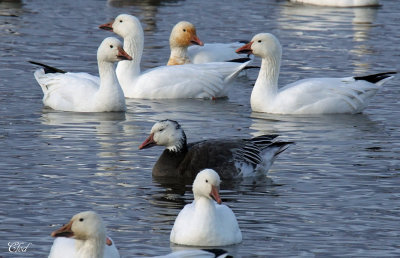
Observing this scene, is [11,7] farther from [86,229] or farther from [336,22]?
[86,229]

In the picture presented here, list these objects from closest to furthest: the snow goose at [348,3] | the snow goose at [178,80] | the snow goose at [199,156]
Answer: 1. the snow goose at [199,156]
2. the snow goose at [178,80]
3. the snow goose at [348,3]

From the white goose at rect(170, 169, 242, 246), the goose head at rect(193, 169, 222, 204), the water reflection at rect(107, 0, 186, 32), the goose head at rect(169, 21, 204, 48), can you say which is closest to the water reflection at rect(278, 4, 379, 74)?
the water reflection at rect(107, 0, 186, 32)

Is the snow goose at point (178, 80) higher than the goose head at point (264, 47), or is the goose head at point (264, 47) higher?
the goose head at point (264, 47)

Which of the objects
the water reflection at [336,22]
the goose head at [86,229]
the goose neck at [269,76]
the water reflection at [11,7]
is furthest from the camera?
the water reflection at [11,7]

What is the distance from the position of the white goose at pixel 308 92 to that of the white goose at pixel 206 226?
606 cm

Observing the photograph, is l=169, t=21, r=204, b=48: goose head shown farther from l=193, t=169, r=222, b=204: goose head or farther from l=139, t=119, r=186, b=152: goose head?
l=193, t=169, r=222, b=204: goose head

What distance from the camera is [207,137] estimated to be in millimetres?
13680

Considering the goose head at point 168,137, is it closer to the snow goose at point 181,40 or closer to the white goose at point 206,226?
the white goose at point 206,226

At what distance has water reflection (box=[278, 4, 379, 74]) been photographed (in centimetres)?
2044

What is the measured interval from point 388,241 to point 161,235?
1.85m

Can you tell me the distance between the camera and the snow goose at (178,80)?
16375 millimetres

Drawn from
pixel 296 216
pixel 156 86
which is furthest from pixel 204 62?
pixel 296 216

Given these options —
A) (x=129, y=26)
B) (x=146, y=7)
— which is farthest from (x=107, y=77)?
(x=146, y=7)

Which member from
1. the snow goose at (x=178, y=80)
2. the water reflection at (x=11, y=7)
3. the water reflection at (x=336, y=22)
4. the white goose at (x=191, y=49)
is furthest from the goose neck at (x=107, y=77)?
the water reflection at (x=11, y=7)
